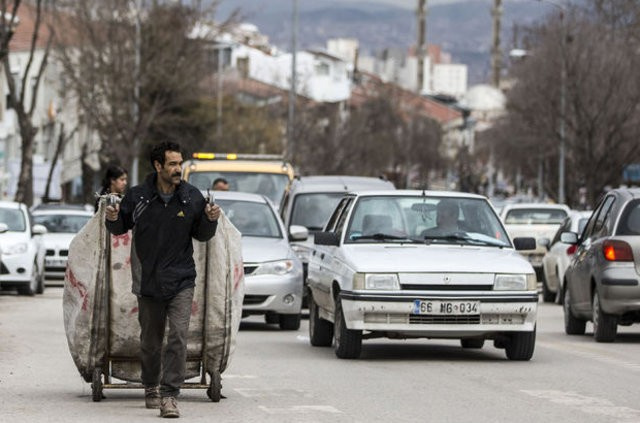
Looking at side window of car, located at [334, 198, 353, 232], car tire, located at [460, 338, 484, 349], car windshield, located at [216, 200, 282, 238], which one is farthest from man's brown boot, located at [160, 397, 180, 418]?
car windshield, located at [216, 200, 282, 238]

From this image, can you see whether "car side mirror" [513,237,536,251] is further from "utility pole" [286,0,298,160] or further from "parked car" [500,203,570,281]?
"utility pole" [286,0,298,160]

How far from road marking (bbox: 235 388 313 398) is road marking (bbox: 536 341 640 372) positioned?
372cm

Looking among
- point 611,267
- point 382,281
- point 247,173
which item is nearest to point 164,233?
point 382,281

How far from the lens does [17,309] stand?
26.0 meters

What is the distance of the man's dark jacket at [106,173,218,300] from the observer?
11609mm

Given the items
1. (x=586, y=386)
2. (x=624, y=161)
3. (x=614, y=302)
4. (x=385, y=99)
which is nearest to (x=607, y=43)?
(x=624, y=161)

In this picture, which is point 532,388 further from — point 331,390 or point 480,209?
point 480,209

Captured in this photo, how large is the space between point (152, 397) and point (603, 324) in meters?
8.43

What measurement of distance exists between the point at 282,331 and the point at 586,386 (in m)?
8.04

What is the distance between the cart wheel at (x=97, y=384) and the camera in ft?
40.7

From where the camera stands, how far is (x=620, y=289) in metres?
18.8

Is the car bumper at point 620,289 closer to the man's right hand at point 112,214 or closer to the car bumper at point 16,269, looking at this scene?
the man's right hand at point 112,214

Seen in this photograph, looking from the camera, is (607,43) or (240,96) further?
(240,96)

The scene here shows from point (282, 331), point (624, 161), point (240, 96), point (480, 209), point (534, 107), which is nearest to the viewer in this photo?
point (480, 209)
